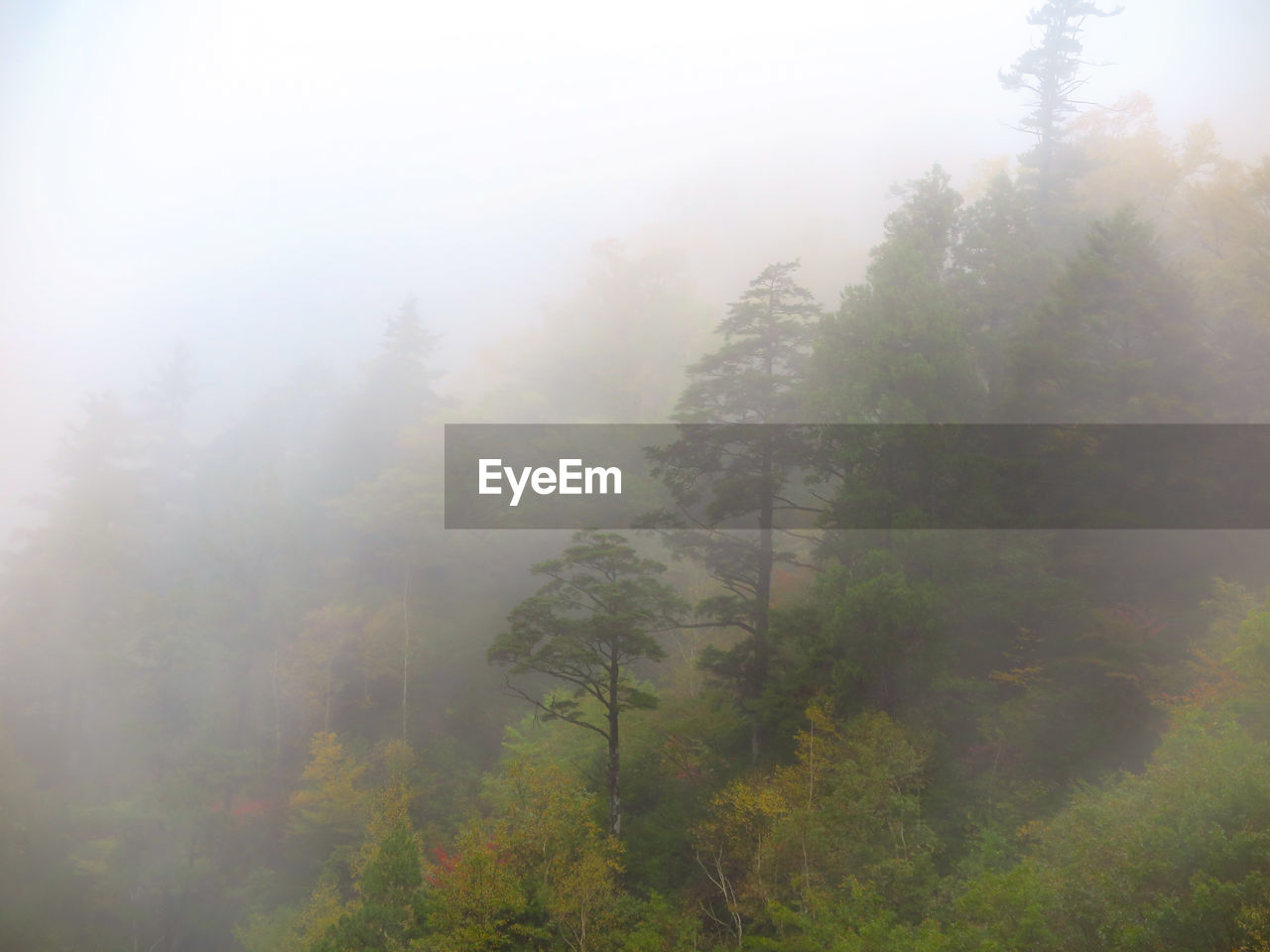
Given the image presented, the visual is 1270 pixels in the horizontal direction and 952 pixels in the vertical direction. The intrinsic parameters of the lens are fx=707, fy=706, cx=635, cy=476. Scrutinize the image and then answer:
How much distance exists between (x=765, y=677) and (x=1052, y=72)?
35381 mm

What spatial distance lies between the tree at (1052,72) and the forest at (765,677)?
215 mm

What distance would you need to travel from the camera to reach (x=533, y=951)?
1662cm

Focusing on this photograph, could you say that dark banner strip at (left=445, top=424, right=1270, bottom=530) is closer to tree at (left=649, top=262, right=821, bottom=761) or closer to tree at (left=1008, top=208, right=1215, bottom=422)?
tree at (left=649, top=262, right=821, bottom=761)

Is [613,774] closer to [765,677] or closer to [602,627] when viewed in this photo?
[602,627]

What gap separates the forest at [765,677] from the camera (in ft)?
48.5

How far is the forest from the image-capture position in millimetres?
14797

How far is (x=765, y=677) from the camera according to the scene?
20.6 m

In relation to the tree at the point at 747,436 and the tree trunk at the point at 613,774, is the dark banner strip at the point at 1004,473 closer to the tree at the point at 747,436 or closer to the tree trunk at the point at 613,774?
the tree at the point at 747,436

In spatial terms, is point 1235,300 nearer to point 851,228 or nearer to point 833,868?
point 833,868

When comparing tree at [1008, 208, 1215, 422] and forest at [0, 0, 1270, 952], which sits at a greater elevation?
tree at [1008, 208, 1215, 422]

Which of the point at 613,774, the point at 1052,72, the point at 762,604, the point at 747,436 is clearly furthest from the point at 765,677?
the point at 1052,72

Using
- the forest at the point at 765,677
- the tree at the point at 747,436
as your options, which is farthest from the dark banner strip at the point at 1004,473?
the forest at the point at 765,677

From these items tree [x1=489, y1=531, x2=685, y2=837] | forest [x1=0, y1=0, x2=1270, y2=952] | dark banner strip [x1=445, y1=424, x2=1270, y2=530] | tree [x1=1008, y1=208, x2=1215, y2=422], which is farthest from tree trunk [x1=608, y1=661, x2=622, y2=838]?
tree [x1=1008, y1=208, x2=1215, y2=422]

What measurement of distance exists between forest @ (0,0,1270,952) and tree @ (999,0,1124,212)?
A: 215mm
